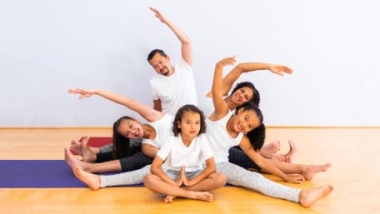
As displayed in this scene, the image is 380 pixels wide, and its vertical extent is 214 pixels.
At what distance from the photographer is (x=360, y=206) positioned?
2.87m

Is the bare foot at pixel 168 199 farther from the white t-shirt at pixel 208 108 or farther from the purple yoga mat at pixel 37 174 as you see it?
the white t-shirt at pixel 208 108

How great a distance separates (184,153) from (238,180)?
1.36 ft

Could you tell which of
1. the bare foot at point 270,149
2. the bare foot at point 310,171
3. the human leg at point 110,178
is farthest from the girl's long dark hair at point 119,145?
the bare foot at point 310,171

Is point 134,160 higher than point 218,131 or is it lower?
lower

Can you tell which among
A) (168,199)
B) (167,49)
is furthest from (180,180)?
(167,49)

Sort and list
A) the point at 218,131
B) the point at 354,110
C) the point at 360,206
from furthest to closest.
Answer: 1. the point at 354,110
2. the point at 218,131
3. the point at 360,206

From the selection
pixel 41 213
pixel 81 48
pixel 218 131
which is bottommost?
pixel 41 213

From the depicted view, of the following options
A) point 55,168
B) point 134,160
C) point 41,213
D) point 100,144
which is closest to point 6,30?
point 100,144

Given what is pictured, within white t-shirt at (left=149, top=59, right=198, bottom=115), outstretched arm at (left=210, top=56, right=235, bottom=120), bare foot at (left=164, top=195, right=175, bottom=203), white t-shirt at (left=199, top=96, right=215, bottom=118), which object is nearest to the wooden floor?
bare foot at (left=164, top=195, right=175, bottom=203)

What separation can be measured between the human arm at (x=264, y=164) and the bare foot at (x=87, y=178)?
0.94 meters

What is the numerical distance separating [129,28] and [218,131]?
195 cm

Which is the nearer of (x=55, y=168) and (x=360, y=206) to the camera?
(x=360, y=206)

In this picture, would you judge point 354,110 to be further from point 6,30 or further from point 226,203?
point 6,30

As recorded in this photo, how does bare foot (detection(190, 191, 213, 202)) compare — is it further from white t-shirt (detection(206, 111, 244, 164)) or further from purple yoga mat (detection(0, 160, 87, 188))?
purple yoga mat (detection(0, 160, 87, 188))
